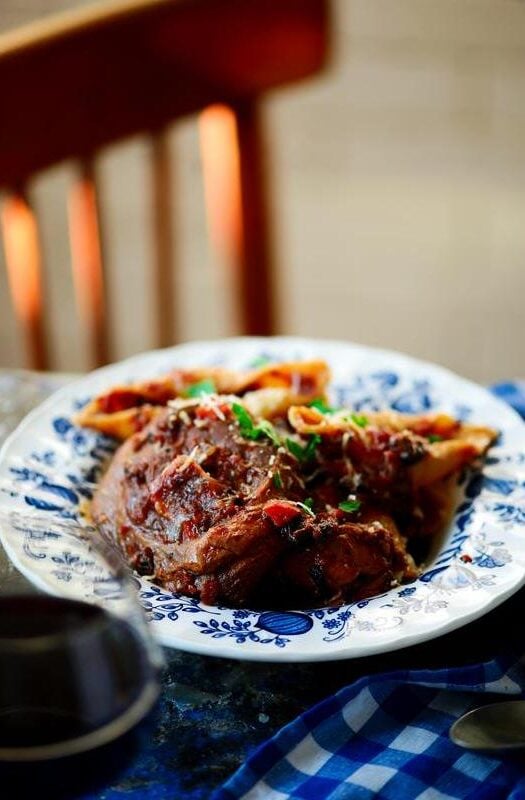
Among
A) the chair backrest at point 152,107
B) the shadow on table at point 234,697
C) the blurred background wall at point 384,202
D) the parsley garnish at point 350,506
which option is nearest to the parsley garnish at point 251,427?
the parsley garnish at point 350,506

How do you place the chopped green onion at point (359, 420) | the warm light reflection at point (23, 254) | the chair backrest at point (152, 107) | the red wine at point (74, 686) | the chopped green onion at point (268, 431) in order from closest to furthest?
1. the red wine at point (74, 686)
2. the chopped green onion at point (268, 431)
3. the chopped green onion at point (359, 420)
4. the chair backrest at point (152, 107)
5. the warm light reflection at point (23, 254)

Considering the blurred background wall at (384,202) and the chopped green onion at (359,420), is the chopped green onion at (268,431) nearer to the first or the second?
the chopped green onion at (359,420)

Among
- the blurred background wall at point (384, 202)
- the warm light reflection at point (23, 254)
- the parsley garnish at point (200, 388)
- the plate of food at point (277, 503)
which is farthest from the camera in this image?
the blurred background wall at point (384, 202)

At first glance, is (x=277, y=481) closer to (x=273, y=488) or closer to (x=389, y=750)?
(x=273, y=488)

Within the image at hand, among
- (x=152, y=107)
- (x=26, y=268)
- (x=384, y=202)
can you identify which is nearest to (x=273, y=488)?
(x=152, y=107)

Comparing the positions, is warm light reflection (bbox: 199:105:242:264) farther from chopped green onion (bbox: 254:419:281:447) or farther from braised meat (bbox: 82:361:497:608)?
chopped green onion (bbox: 254:419:281:447)
